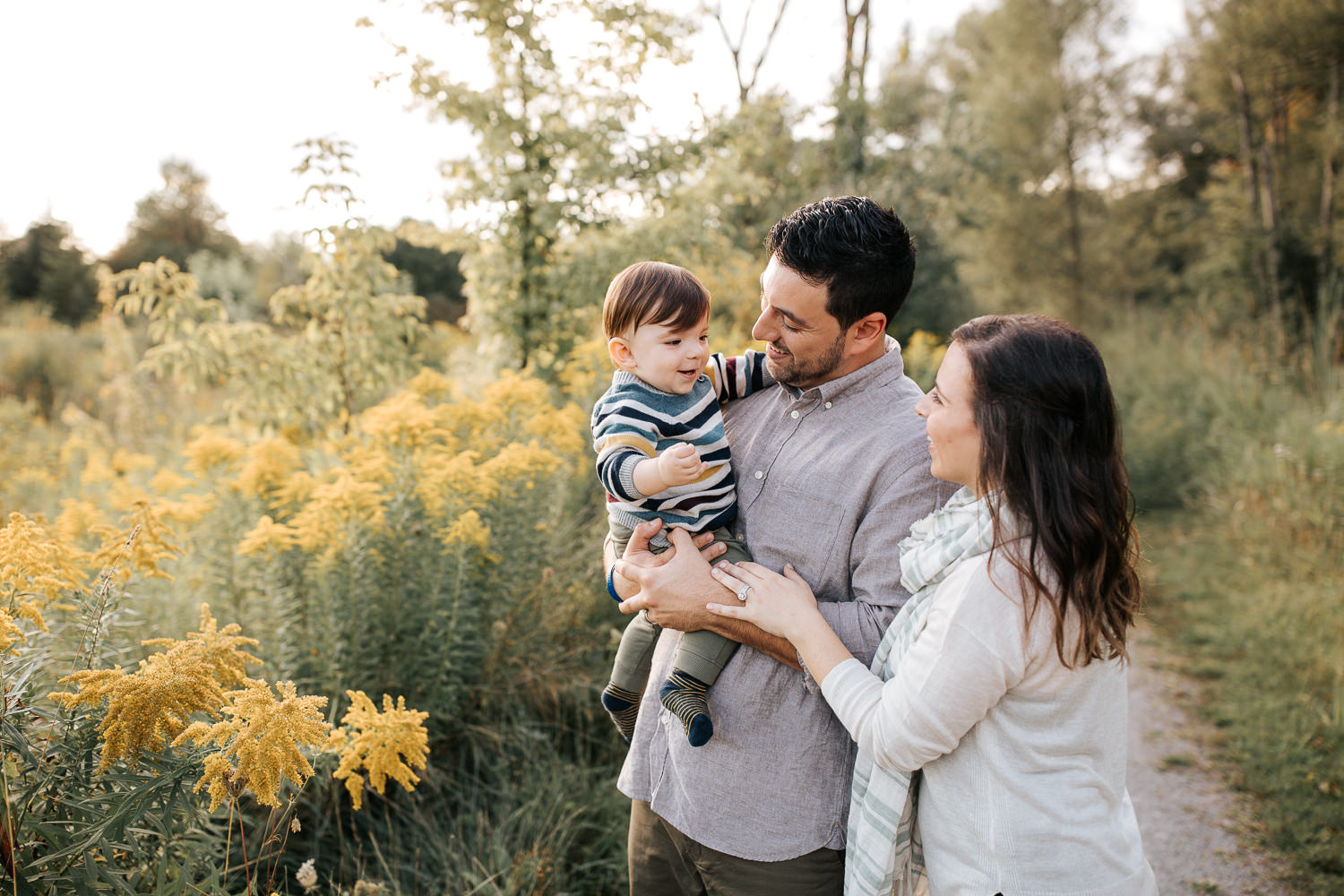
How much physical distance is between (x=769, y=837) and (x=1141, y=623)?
5.05m

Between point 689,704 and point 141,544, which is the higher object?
point 141,544

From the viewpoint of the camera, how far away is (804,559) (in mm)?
1703

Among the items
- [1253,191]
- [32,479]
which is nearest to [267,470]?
[32,479]

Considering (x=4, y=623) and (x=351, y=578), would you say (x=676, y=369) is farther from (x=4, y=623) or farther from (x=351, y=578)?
(x=351, y=578)

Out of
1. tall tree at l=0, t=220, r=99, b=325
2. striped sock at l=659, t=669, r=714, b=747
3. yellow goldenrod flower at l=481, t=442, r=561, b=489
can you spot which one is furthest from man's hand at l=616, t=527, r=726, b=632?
tall tree at l=0, t=220, r=99, b=325

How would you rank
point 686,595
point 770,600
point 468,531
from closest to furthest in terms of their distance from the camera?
point 770,600 → point 686,595 → point 468,531

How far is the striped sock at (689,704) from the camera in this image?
163 centimetres

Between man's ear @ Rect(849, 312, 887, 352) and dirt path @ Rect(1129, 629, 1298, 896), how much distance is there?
2.74 m

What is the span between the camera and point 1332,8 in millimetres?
9609

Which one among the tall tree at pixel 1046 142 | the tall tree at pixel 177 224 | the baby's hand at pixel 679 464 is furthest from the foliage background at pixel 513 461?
the tall tree at pixel 177 224

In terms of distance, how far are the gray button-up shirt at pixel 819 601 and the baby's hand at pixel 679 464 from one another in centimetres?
22

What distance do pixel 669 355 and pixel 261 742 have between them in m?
1.14

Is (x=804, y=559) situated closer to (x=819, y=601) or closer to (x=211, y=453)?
(x=819, y=601)

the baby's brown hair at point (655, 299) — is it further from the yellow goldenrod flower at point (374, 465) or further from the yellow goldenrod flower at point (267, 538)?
the yellow goldenrod flower at point (267, 538)
